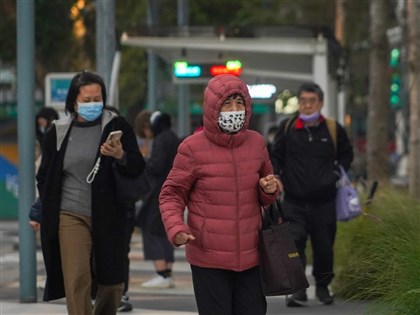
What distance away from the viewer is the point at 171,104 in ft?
145

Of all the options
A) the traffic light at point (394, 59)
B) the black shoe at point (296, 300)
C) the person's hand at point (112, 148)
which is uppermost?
the traffic light at point (394, 59)

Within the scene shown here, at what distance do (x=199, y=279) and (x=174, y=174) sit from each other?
601 mm

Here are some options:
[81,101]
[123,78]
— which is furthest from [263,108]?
[81,101]

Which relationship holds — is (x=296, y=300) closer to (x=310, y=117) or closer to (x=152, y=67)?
(x=310, y=117)

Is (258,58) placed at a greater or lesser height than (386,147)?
greater

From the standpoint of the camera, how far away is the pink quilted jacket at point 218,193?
7121 millimetres

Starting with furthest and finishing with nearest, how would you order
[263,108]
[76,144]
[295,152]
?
[263,108] < [295,152] < [76,144]

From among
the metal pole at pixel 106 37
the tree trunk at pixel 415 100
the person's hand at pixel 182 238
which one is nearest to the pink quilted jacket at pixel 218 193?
the person's hand at pixel 182 238

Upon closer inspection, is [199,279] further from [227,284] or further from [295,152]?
[295,152]

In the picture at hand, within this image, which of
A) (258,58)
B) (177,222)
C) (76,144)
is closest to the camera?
(177,222)

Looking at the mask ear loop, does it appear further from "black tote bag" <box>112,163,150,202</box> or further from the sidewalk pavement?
the sidewalk pavement

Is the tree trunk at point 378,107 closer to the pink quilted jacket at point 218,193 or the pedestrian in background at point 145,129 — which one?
the pedestrian in background at point 145,129

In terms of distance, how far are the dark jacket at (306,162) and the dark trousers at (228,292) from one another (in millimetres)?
3651

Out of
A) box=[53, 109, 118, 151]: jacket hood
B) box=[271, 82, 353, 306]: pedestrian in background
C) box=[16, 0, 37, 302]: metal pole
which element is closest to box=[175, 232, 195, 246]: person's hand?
box=[53, 109, 118, 151]: jacket hood
